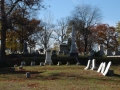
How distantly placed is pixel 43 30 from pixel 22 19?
3890 cm

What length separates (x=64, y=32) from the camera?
7606 centimetres

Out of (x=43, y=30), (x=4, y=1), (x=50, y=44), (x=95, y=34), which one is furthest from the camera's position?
(x=95, y=34)

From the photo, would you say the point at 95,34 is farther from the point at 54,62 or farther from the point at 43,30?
the point at 54,62

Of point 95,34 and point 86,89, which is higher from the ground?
point 95,34

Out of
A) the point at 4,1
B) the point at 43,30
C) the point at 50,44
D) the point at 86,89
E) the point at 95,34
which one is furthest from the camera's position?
the point at 95,34

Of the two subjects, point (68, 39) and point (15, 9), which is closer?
point (15, 9)

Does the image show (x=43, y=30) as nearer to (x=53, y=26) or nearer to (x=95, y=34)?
(x=53, y=26)

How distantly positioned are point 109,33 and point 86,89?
71.0 metres

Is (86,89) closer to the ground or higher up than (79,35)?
closer to the ground

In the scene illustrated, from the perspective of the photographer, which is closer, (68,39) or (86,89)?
(86,89)

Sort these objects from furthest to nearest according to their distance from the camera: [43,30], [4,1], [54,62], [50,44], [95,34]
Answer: [95,34]
[50,44]
[43,30]
[54,62]
[4,1]

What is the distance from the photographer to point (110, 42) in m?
81.0

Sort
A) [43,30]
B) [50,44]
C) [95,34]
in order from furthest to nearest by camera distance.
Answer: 1. [95,34]
2. [50,44]
3. [43,30]

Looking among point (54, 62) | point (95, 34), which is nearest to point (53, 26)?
point (95, 34)
